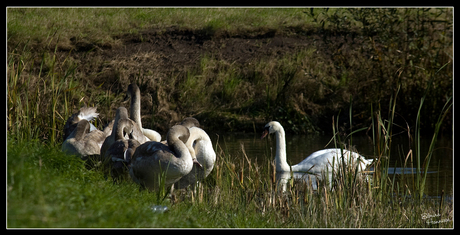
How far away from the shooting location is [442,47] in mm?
12523

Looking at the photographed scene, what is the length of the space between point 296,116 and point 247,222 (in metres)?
10.2

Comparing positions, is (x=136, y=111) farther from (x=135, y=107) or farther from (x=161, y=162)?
(x=161, y=162)

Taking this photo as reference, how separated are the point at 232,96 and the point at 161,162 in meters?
10.2

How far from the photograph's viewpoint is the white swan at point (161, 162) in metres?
6.27

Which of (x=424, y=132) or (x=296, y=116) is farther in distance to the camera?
(x=296, y=116)

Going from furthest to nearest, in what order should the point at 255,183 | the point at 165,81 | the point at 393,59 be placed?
the point at 165,81 → the point at 393,59 → the point at 255,183

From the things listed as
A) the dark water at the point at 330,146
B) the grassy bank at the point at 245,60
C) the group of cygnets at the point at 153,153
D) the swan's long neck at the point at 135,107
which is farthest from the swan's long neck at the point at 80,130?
the grassy bank at the point at 245,60

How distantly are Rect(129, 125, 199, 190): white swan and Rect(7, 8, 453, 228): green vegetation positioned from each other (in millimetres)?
331

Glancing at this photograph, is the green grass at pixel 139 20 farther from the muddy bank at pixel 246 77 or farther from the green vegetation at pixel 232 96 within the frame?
the muddy bank at pixel 246 77

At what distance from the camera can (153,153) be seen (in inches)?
252

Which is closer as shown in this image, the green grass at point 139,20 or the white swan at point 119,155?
the white swan at point 119,155

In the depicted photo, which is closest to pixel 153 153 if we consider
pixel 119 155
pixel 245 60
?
pixel 119 155
